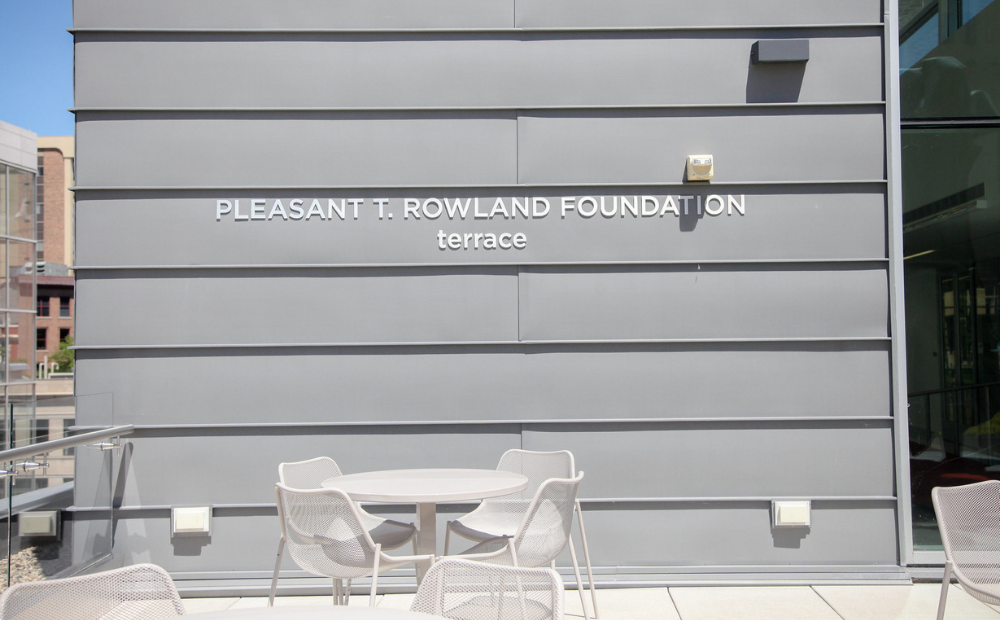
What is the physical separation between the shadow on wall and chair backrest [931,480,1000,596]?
2.46 metres

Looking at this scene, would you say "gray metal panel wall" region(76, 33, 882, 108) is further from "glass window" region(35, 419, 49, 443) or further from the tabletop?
the tabletop

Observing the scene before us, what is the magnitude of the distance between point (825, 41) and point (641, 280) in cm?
183

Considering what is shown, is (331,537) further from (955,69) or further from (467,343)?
(955,69)

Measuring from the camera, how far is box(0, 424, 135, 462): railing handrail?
3.11 m

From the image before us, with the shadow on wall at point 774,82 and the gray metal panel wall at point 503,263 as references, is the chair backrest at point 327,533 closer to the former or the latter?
the gray metal panel wall at point 503,263

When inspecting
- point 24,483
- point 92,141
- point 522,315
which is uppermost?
point 92,141

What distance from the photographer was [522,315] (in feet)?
13.4

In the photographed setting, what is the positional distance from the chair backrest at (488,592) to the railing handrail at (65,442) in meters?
2.32

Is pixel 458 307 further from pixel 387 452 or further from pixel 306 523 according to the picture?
pixel 306 523

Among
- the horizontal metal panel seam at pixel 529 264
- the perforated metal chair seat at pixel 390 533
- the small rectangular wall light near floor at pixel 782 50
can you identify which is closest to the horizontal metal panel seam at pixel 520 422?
the perforated metal chair seat at pixel 390 533

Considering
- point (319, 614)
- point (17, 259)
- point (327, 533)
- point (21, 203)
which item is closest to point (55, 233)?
point (21, 203)

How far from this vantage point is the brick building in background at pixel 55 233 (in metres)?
57.9

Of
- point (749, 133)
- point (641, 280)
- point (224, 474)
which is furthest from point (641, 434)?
point (224, 474)

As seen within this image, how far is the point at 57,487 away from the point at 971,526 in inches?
171
